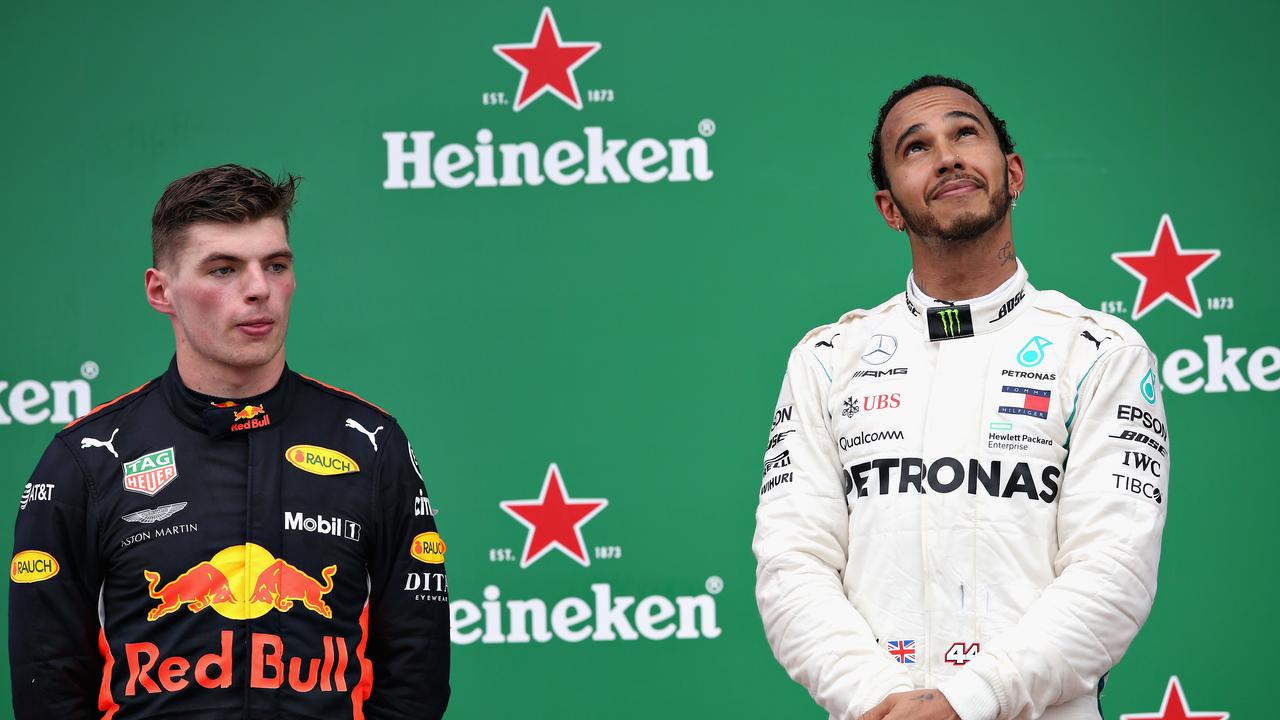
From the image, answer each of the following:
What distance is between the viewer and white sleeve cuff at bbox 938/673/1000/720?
1613 mm

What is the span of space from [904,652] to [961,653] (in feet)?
0.23

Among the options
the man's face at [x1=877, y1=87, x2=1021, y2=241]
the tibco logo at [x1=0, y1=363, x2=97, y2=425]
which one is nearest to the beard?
the man's face at [x1=877, y1=87, x2=1021, y2=241]

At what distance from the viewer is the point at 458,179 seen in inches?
114

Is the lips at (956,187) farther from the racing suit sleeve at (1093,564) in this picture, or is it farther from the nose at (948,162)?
the racing suit sleeve at (1093,564)

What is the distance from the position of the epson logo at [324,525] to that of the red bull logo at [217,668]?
143 mm

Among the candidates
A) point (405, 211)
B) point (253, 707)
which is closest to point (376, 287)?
point (405, 211)

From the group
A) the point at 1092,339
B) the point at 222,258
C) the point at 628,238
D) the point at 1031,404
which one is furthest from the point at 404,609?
the point at 628,238

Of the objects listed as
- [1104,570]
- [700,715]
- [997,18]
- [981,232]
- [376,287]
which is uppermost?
[997,18]

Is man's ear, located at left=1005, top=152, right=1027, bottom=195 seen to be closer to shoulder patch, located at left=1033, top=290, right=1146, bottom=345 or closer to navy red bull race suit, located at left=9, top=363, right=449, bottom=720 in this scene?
shoulder patch, located at left=1033, top=290, right=1146, bottom=345

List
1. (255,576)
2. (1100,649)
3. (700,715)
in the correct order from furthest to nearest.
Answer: (700,715), (255,576), (1100,649)

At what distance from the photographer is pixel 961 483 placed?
5.76 feet

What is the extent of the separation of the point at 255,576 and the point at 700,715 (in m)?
1.31

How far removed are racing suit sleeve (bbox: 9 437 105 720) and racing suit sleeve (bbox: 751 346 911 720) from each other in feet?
2.86

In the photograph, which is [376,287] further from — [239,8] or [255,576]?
[255,576]
